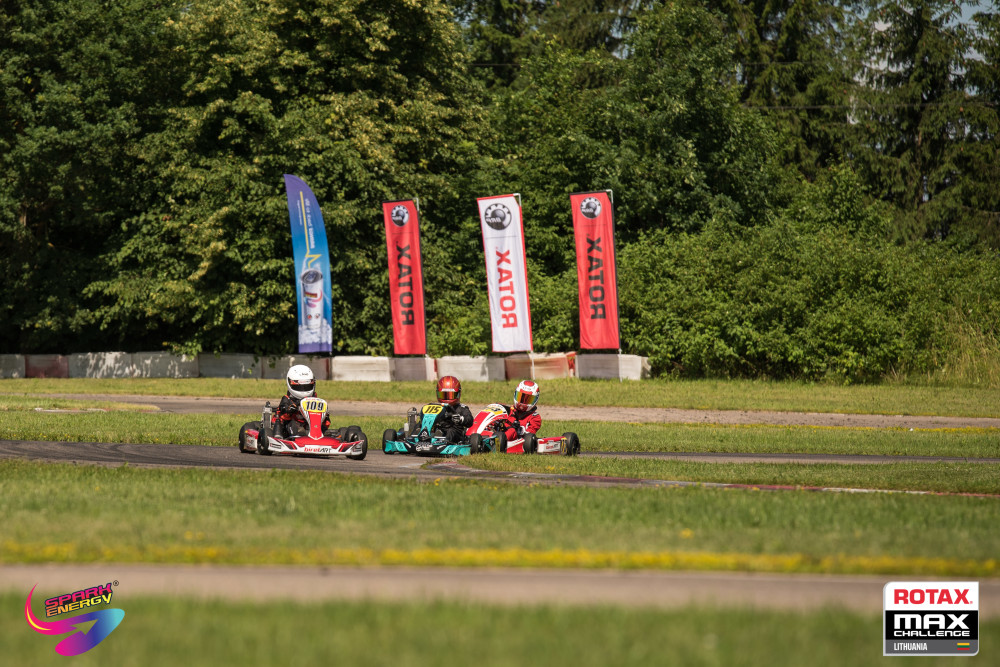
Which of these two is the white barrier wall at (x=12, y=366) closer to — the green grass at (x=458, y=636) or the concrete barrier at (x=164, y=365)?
the concrete barrier at (x=164, y=365)

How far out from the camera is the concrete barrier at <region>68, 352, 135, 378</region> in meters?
38.8

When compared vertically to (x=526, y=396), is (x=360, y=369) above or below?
above

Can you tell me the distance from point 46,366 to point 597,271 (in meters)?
21.2

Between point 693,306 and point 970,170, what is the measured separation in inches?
837

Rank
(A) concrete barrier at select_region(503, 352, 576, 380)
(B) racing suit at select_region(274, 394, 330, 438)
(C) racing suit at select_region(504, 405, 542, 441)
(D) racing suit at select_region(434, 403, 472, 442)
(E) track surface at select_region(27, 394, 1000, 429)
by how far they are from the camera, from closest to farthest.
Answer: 1. (B) racing suit at select_region(274, 394, 330, 438)
2. (D) racing suit at select_region(434, 403, 472, 442)
3. (C) racing suit at select_region(504, 405, 542, 441)
4. (E) track surface at select_region(27, 394, 1000, 429)
5. (A) concrete barrier at select_region(503, 352, 576, 380)

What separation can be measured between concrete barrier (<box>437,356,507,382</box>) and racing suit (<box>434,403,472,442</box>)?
15123mm

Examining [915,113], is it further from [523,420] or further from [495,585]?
[495,585]

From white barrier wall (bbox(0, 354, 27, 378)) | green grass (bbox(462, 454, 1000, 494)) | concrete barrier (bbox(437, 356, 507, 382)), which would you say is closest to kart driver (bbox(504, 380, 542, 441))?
green grass (bbox(462, 454, 1000, 494))

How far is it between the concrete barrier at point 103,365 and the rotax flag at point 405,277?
1135 cm

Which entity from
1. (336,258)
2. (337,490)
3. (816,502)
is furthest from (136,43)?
(816,502)

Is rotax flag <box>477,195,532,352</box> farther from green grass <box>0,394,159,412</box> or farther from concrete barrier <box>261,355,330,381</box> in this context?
green grass <box>0,394,159,412</box>

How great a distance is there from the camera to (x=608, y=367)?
3219 cm

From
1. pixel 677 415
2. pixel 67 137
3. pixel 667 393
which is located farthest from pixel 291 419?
pixel 67 137

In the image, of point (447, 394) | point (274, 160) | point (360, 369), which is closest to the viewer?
point (447, 394)
